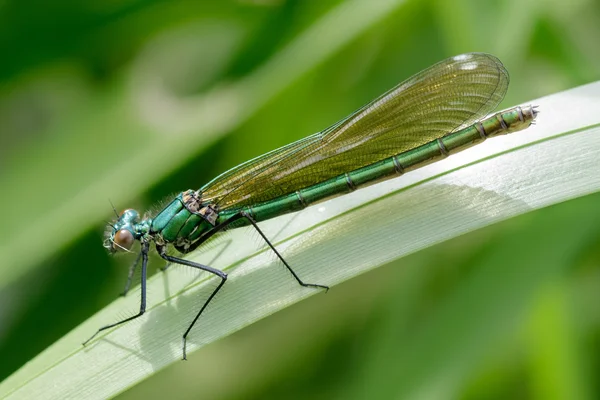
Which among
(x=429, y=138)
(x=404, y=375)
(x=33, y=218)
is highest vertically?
(x=33, y=218)

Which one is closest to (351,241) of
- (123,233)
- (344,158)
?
(344,158)

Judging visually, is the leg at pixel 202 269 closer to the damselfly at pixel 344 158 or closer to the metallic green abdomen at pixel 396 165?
the damselfly at pixel 344 158

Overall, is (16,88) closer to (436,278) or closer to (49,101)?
(49,101)

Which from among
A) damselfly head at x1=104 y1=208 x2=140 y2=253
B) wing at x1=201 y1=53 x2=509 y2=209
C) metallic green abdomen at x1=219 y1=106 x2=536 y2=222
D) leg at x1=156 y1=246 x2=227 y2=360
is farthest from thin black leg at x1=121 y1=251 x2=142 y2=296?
wing at x1=201 y1=53 x2=509 y2=209

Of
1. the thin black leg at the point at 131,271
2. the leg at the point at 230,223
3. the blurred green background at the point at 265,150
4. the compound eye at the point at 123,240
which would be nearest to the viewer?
the leg at the point at 230,223

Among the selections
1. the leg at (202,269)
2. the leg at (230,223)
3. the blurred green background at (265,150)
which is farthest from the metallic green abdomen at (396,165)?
the blurred green background at (265,150)

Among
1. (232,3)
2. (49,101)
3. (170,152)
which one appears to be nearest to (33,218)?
(170,152)
